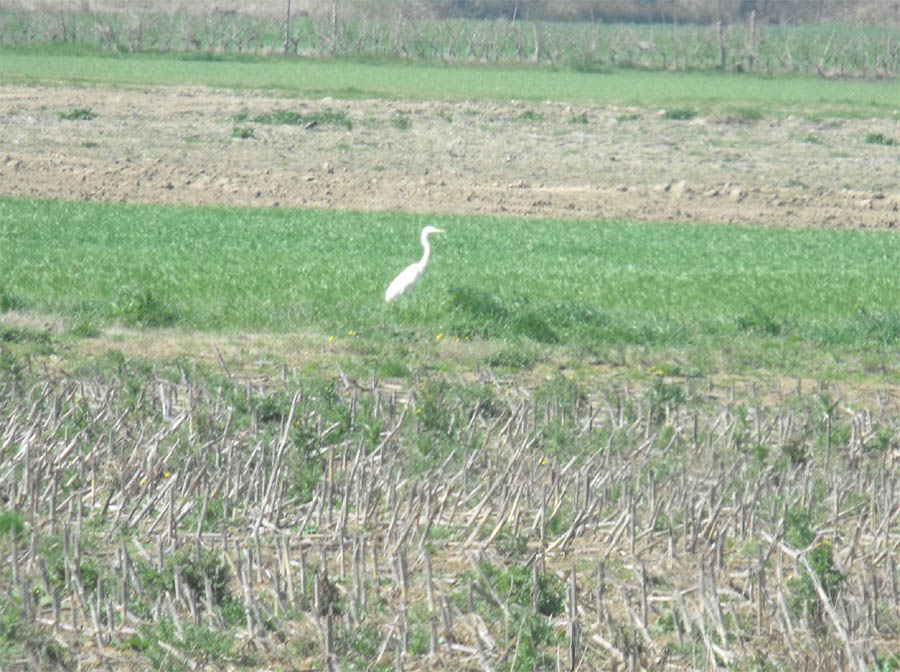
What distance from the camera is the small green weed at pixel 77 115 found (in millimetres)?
34625

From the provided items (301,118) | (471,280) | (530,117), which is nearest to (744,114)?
(530,117)

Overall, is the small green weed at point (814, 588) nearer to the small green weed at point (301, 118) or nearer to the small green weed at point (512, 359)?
the small green weed at point (512, 359)

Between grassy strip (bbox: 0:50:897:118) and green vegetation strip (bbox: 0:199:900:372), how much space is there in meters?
19.8

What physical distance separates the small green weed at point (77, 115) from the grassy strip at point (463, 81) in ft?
22.4

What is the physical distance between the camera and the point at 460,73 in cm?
5394

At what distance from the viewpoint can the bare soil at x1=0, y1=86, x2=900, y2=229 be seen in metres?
27.1

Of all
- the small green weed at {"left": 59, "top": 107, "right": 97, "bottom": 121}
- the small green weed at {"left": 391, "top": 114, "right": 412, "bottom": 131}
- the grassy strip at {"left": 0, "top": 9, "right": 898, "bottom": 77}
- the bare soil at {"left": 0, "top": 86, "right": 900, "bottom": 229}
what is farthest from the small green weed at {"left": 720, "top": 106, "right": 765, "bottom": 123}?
the grassy strip at {"left": 0, "top": 9, "right": 898, "bottom": 77}

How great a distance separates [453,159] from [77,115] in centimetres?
1044

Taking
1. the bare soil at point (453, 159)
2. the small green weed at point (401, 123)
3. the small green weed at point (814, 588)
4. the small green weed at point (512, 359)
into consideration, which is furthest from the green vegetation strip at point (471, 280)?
the small green weed at point (401, 123)

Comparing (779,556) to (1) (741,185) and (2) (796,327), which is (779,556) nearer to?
(2) (796,327)

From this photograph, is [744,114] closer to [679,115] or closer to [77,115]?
[679,115]

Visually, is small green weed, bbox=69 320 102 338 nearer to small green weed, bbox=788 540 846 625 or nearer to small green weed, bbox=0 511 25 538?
small green weed, bbox=0 511 25 538

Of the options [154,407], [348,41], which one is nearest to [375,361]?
[154,407]

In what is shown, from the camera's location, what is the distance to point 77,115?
34781 millimetres
